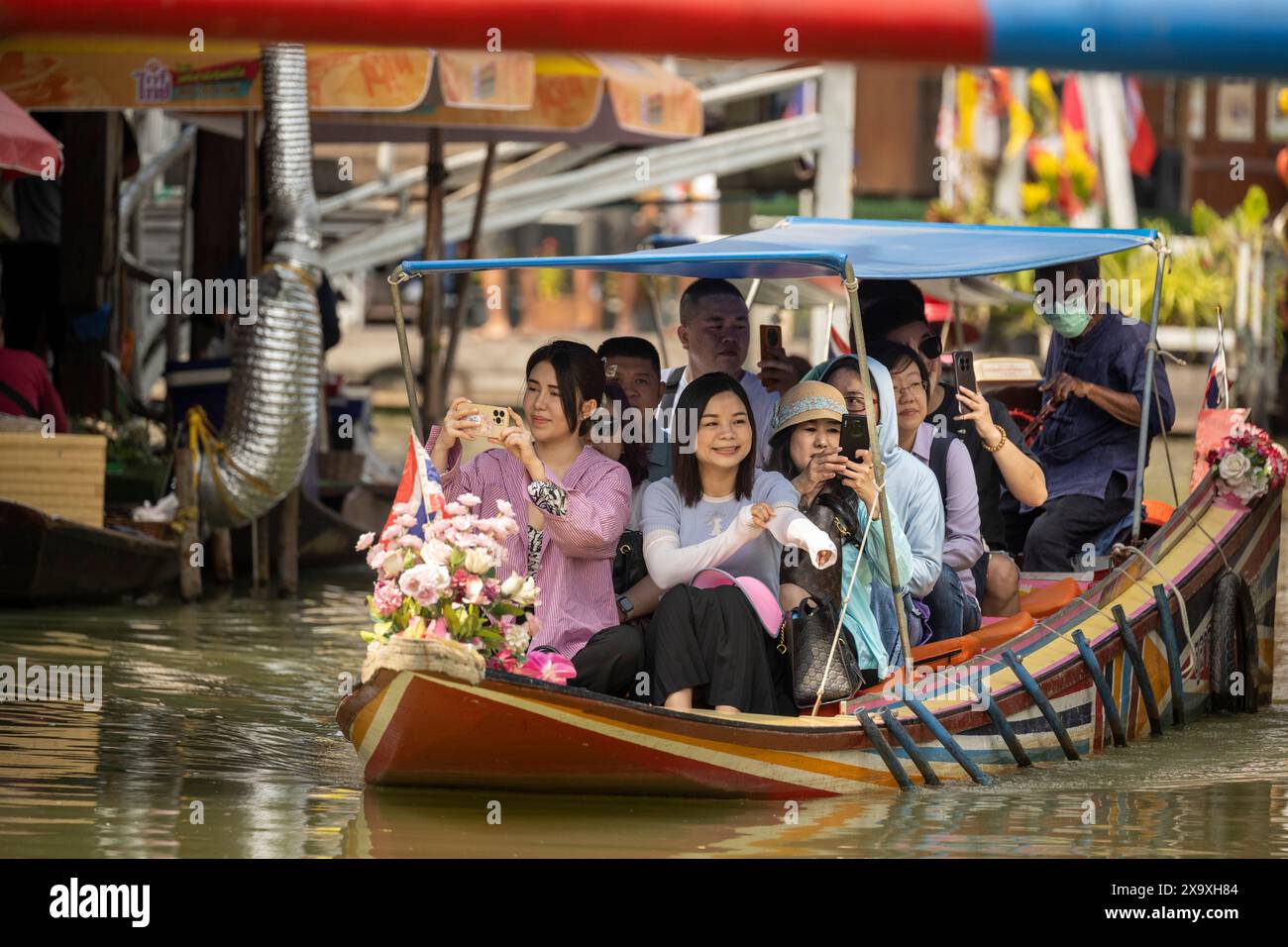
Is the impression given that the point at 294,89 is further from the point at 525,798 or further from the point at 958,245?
the point at 525,798

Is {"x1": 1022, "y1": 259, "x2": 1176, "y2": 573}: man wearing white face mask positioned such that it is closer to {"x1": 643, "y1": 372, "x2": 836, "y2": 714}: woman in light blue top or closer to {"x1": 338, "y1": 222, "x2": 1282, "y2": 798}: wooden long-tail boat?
{"x1": 338, "y1": 222, "x2": 1282, "y2": 798}: wooden long-tail boat

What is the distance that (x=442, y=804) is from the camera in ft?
19.1

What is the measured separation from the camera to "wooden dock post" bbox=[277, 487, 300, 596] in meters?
10.9

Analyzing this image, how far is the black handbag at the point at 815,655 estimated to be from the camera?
621cm

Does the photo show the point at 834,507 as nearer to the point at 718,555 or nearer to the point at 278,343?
the point at 718,555

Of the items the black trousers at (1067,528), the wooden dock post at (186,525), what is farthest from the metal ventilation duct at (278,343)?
the black trousers at (1067,528)

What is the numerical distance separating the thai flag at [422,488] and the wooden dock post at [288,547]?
545 cm

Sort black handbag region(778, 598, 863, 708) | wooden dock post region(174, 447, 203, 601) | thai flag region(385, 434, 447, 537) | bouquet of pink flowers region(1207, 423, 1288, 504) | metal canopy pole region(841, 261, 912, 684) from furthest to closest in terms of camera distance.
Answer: wooden dock post region(174, 447, 203, 601) → bouquet of pink flowers region(1207, 423, 1288, 504) → black handbag region(778, 598, 863, 708) → metal canopy pole region(841, 261, 912, 684) → thai flag region(385, 434, 447, 537)

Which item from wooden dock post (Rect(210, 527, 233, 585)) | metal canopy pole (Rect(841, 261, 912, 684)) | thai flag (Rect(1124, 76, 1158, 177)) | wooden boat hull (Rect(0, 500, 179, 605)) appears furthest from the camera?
thai flag (Rect(1124, 76, 1158, 177))

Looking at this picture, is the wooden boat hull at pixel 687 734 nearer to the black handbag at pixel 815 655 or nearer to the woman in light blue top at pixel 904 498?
the black handbag at pixel 815 655

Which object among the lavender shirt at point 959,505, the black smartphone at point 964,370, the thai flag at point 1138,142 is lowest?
the lavender shirt at point 959,505

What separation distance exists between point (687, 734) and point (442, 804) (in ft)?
2.48

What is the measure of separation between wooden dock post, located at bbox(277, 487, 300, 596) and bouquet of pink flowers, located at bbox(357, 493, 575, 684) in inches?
218

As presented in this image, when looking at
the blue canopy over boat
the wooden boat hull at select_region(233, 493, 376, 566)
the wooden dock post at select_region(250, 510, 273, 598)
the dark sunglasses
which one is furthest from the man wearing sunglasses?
the wooden boat hull at select_region(233, 493, 376, 566)
